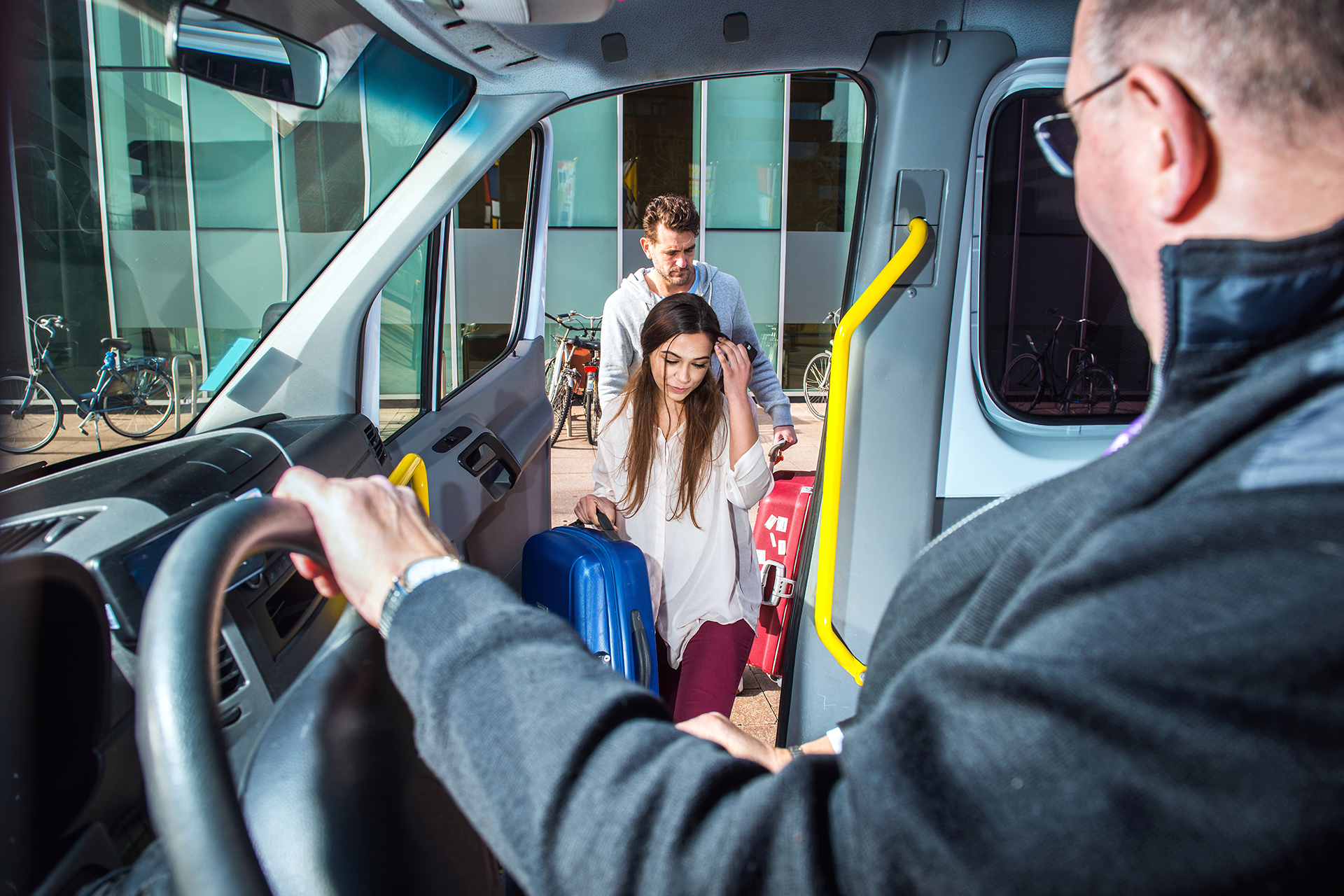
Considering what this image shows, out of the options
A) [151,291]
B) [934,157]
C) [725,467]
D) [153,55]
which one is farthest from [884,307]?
[151,291]

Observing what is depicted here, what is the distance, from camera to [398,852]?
0.73 meters

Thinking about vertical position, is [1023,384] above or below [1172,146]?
below

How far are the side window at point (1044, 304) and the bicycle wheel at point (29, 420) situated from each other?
6.90 ft

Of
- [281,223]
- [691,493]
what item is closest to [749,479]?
[691,493]

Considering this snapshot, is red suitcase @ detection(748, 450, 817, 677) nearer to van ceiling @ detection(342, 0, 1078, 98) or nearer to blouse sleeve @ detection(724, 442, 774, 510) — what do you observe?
blouse sleeve @ detection(724, 442, 774, 510)

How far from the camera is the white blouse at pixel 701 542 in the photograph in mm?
2412

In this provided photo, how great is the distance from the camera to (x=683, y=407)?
2.61 metres

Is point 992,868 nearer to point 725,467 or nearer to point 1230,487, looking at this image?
point 1230,487

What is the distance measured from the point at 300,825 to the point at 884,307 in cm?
181

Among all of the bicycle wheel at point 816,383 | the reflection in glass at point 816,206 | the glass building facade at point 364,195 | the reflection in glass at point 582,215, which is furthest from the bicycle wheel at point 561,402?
the reflection in glass at point 816,206

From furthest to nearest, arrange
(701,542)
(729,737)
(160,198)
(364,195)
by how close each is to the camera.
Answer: (364,195) < (160,198) < (701,542) < (729,737)

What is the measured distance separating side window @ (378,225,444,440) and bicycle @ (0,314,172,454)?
22.1 inches

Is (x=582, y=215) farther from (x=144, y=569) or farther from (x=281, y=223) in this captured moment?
(x=144, y=569)

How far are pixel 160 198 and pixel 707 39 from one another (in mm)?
7822
